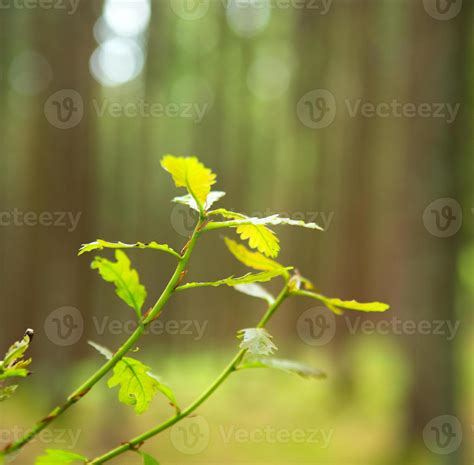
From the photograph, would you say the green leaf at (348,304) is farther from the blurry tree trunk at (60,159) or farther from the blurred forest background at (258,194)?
the blurry tree trunk at (60,159)

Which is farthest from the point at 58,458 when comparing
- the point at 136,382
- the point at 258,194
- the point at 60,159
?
the point at 258,194

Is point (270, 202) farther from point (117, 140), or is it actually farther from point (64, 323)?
point (64, 323)

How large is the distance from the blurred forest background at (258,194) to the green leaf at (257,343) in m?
2.46

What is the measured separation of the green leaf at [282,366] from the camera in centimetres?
58

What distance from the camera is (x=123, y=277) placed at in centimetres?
54

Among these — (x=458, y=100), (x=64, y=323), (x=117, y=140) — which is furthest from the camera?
(x=117, y=140)

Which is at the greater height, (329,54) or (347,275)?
(329,54)

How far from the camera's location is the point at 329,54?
10367mm

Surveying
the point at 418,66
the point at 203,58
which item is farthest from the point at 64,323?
the point at 203,58

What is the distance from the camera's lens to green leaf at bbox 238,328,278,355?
54cm

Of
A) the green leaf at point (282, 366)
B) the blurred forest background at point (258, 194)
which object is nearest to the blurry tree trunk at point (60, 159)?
the blurred forest background at point (258, 194)

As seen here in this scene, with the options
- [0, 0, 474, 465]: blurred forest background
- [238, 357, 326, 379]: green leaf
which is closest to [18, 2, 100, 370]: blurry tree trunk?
[0, 0, 474, 465]: blurred forest background

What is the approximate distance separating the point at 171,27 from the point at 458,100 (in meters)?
7.05

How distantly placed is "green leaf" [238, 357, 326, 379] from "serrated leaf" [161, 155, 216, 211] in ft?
0.51
